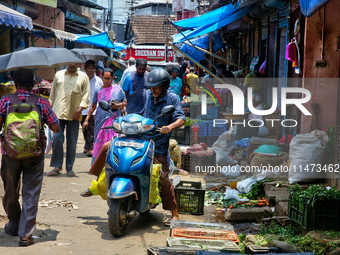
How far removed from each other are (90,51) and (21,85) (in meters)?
11.7

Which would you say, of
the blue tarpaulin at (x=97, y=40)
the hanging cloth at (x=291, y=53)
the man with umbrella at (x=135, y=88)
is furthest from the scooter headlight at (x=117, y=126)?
the blue tarpaulin at (x=97, y=40)

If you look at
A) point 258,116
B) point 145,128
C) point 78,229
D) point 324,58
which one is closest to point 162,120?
point 145,128

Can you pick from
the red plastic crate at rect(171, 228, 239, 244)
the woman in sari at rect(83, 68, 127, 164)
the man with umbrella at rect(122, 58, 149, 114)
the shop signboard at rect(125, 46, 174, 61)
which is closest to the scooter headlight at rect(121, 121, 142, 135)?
the red plastic crate at rect(171, 228, 239, 244)

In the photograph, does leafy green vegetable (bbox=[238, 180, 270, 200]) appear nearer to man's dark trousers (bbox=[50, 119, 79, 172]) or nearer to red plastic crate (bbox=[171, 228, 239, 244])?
red plastic crate (bbox=[171, 228, 239, 244])

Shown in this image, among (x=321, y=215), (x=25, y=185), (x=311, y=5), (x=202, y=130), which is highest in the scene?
(x=311, y=5)

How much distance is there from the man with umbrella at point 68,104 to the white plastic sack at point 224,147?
116 inches

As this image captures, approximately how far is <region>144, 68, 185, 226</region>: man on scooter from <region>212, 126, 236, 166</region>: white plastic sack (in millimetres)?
3623

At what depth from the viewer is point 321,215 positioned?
467 centimetres

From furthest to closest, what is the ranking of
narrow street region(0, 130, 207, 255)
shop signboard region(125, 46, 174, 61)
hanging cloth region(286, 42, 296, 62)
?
shop signboard region(125, 46, 174, 61) → hanging cloth region(286, 42, 296, 62) → narrow street region(0, 130, 207, 255)

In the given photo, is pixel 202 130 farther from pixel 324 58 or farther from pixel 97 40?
pixel 97 40

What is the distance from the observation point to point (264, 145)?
8109 mm

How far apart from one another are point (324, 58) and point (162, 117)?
3692 mm

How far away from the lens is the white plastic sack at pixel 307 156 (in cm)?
642

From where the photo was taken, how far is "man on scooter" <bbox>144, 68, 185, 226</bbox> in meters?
4.96
